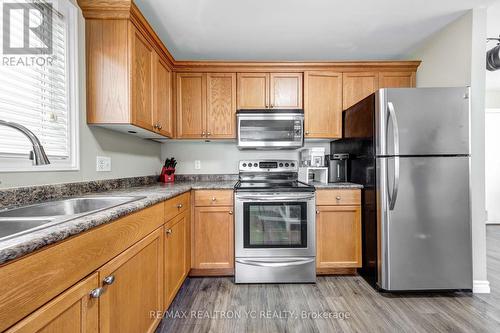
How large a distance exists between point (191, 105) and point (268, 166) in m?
1.15

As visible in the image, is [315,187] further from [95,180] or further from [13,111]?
[13,111]

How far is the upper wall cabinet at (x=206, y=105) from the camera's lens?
2582mm

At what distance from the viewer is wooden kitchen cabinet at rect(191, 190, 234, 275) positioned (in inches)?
87.2

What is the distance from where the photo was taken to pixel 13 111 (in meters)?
1.17

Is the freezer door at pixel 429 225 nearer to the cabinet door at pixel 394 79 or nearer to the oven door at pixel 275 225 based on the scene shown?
the oven door at pixel 275 225

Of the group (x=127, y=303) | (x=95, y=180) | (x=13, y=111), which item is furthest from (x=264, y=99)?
(x=127, y=303)

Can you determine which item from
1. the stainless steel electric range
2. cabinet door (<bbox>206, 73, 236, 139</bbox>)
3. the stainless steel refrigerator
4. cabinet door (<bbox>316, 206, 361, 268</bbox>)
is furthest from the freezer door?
cabinet door (<bbox>206, 73, 236, 139</bbox>)

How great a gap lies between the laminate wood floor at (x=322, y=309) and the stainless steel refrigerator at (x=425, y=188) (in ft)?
0.47

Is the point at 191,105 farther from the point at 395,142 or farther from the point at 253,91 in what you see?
the point at 395,142

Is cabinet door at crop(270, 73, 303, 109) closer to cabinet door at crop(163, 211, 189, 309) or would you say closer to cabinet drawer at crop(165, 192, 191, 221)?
cabinet drawer at crop(165, 192, 191, 221)

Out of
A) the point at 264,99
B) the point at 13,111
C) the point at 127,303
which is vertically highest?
the point at 264,99

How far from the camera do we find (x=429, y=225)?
74.2 inches

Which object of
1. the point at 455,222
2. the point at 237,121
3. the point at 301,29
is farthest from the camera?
the point at 237,121

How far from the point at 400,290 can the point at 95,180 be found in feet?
8.42
